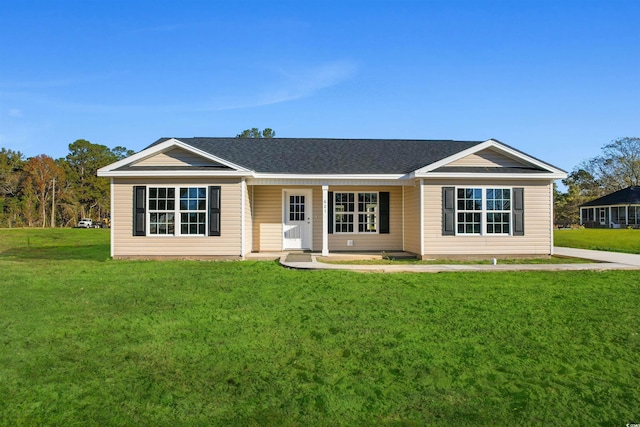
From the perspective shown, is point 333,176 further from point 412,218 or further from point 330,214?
point 412,218

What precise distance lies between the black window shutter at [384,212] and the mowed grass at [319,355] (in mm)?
6938

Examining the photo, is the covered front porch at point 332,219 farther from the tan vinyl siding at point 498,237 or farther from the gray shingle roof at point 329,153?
the tan vinyl siding at point 498,237

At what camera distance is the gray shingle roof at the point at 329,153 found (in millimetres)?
14195

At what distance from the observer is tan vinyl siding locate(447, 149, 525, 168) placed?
1315 centimetres

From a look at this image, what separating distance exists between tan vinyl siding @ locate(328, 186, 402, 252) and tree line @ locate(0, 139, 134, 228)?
38.9 metres

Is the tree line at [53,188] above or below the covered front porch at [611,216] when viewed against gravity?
above

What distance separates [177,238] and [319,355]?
9318 mm

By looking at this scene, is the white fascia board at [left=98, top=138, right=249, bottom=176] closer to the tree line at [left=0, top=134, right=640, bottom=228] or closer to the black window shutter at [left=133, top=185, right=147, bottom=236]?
the black window shutter at [left=133, top=185, right=147, bottom=236]

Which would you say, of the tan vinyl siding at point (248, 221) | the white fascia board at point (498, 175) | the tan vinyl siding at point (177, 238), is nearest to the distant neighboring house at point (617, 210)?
the white fascia board at point (498, 175)

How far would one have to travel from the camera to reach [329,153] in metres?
16.0

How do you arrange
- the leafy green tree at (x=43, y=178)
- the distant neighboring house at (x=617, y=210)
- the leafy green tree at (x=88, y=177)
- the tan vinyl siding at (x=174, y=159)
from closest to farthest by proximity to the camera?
the tan vinyl siding at (x=174, y=159) → the distant neighboring house at (x=617, y=210) → the leafy green tree at (x=43, y=178) → the leafy green tree at (x=88, y=177)

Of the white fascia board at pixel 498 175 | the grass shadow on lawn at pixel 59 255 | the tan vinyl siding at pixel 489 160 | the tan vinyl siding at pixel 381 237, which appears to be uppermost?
the tan vinyl siding at pixel 489 160

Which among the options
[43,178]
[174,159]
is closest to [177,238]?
[174,159]

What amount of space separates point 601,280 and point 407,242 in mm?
6363
